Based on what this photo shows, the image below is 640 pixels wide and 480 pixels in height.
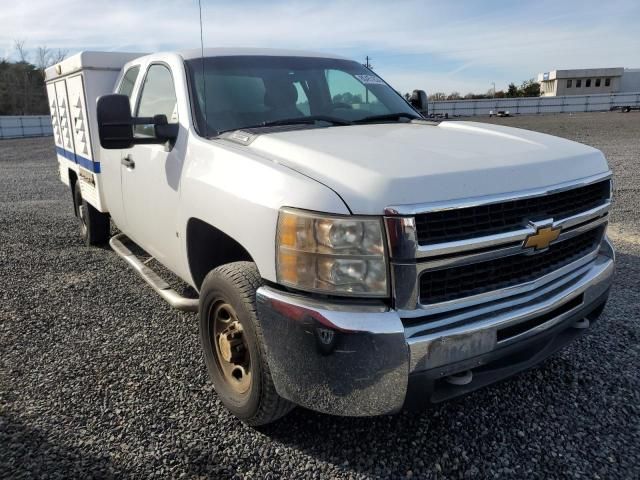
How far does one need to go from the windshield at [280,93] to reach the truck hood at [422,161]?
0.42m

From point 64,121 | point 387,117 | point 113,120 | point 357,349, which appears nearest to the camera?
point 357,349

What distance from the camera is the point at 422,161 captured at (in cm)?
229

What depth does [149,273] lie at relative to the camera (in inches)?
159

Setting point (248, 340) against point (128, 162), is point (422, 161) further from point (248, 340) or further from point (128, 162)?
point (128, 162)

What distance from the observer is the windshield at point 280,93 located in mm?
3230

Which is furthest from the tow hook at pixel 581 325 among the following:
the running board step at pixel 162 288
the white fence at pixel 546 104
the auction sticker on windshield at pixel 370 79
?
the white fence at pixel 546 104

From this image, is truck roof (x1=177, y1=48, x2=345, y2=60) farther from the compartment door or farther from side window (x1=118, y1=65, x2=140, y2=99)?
the compartment door

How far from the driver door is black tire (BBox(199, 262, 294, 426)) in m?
0.80

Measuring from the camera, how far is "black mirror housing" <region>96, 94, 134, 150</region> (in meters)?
2.93

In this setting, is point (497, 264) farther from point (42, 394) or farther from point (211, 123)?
point (42, 394)

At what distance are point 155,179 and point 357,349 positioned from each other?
206cm

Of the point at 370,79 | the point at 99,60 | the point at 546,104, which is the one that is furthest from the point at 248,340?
the point at 546,104

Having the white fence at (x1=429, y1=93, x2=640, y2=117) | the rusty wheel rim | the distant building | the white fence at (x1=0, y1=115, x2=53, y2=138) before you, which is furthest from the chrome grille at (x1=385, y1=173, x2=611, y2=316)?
the distant building

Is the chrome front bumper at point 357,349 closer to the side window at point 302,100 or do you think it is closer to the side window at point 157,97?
the side window at point 302,100
